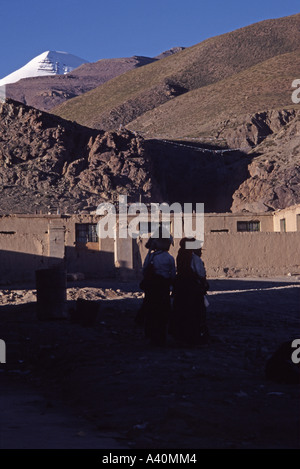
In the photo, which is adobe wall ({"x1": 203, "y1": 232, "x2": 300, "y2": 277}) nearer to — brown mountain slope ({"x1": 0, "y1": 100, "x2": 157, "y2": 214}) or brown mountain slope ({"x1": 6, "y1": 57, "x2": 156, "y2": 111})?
brown mountain slope ({"x1": 0, "y1": 100, "x2": 157, "y2": 214})

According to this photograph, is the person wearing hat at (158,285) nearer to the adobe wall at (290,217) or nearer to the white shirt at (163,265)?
the white shirt at (163,265)

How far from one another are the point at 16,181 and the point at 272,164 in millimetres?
20606

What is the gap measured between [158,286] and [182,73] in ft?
322

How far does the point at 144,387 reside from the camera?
6.44 meters

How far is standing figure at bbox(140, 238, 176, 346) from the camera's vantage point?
9.12 metres

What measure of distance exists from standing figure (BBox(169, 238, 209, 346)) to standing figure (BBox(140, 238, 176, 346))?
17cm

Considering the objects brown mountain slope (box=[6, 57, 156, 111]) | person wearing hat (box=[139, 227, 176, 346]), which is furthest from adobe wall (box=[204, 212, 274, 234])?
brown mountain slope (box=[6, 57, 156, 111])

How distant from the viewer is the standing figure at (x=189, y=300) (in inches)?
361

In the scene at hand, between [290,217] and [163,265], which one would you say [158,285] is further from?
[290,217]

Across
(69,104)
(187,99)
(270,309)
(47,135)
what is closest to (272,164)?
(47,135)

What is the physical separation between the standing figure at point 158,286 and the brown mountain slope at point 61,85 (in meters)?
153

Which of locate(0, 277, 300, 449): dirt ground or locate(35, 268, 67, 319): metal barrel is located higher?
locate(35, 268, 67, 319): metal barrel

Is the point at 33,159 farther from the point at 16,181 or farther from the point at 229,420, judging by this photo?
the point at 229,420

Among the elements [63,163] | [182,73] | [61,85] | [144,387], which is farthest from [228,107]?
[61,85]
